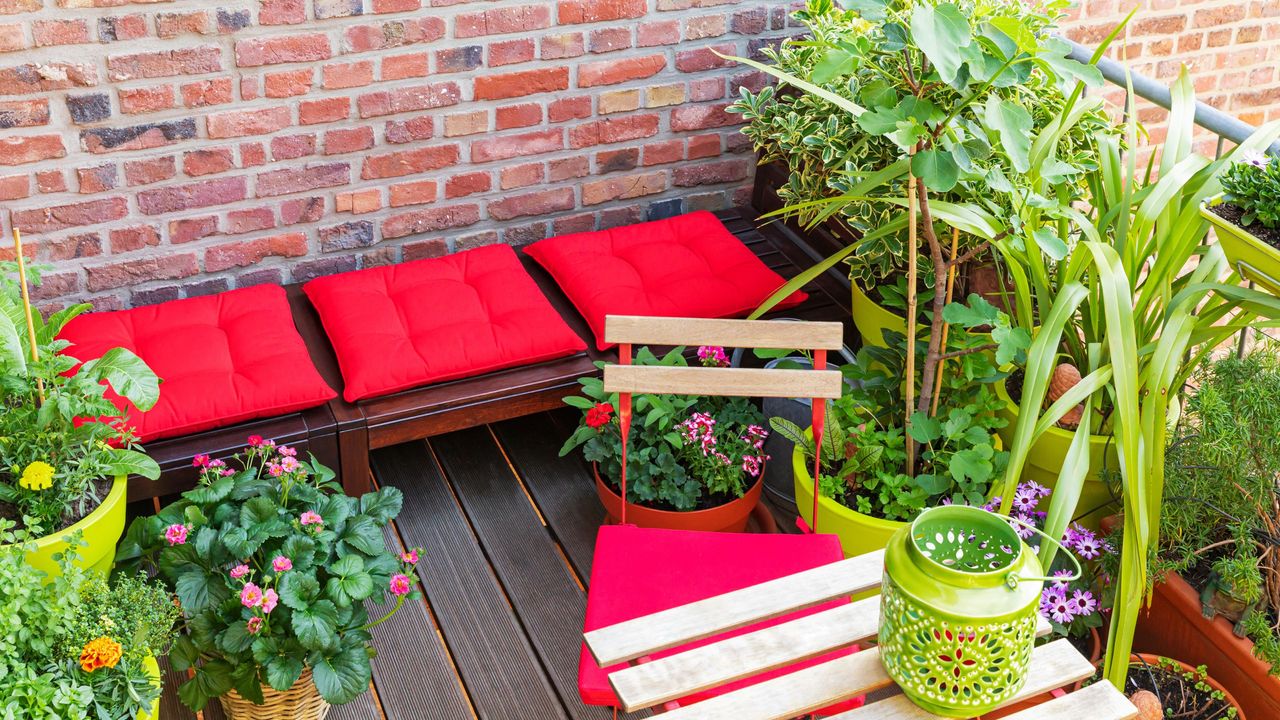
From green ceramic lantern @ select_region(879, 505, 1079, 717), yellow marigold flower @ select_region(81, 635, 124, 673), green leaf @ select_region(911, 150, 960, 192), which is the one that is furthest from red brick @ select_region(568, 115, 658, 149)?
green ceramic lantern @ select_region(879, 505, 1079, 717)

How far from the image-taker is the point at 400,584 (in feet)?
7.58

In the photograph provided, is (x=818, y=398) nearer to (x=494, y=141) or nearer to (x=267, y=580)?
(x=267, y=580)

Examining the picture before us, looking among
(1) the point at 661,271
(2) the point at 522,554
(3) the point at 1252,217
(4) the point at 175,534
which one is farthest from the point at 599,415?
(3) the point at 1252,217

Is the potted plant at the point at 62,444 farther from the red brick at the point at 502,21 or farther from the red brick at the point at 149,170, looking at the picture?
the red brick at the point at 502,21

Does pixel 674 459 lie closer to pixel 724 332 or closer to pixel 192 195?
pixel 724 332

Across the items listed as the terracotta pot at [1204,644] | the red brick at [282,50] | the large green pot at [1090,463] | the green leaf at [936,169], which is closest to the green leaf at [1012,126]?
the green leaf at [936,169]

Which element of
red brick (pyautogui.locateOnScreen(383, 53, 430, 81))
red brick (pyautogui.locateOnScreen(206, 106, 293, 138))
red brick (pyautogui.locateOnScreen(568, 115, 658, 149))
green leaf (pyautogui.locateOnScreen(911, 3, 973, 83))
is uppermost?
green leaf (pyautogui.locateOnScreen(911, 3, 973, 83))

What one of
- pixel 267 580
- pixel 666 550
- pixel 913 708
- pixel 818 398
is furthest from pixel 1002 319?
pixel 267 580

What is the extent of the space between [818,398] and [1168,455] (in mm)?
703

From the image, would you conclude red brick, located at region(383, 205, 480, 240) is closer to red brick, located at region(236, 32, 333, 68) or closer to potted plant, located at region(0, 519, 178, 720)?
red brick, located at region(236, 32, 333, 68)

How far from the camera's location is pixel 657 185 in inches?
148

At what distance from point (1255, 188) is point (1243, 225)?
0.23 feet

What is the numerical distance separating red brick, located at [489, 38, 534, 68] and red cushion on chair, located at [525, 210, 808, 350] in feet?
1.67

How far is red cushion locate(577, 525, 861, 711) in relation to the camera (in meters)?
2.20
